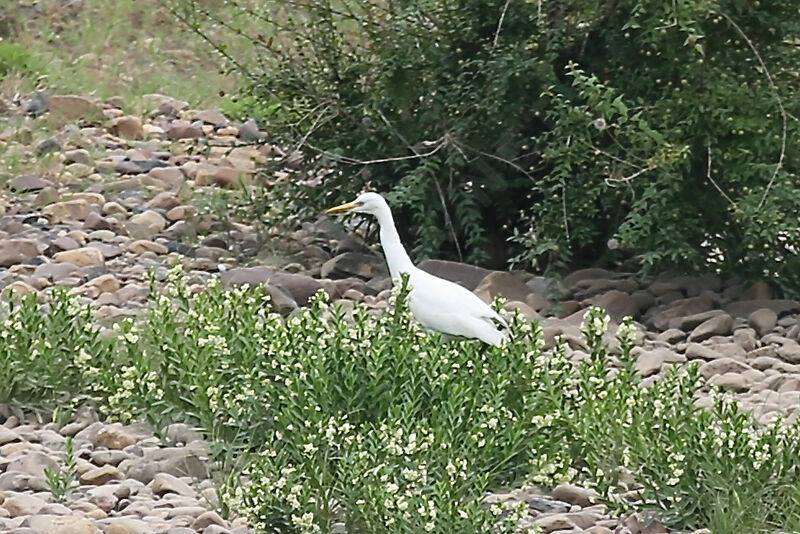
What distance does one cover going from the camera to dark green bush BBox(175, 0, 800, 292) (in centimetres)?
656

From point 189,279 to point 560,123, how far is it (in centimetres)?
177

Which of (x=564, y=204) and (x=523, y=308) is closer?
(x=523, y=308)

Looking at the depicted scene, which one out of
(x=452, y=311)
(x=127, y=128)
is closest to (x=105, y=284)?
(x=452, y=311)

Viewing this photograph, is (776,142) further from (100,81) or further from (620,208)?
(100,81)

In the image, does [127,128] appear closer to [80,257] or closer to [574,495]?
[80,257]

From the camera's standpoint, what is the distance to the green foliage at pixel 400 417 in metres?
3.91

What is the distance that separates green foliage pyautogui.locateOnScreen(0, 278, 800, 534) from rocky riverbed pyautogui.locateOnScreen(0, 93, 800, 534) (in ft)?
0.35

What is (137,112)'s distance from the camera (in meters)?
10.2

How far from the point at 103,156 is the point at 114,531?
17.8 feet

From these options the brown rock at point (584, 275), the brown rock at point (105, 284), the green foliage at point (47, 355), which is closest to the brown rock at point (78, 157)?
the brown rock at point (105, 284)

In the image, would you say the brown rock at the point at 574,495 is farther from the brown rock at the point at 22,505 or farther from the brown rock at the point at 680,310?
the brown rock at the point at 680,310

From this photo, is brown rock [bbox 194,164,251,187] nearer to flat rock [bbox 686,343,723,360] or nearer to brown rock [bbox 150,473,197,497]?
flat rock [bbox 686,343,723,360]

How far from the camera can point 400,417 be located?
4.26 m

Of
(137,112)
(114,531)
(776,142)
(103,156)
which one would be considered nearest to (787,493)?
(114,531)
